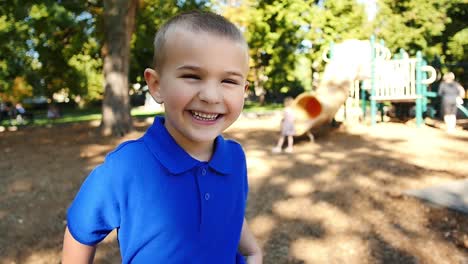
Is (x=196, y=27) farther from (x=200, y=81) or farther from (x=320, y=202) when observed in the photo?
(x=320, y=202)

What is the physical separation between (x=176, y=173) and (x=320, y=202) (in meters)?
3.53

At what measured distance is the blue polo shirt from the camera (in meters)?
1.11

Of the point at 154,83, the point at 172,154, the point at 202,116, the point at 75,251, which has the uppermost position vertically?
the point at 154,83

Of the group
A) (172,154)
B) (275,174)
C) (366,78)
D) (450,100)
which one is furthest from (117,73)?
(172,154)

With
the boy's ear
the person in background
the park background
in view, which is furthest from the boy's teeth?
the person in background

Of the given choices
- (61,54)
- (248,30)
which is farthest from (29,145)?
(248,30)

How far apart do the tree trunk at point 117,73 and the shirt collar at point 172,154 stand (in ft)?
29.1

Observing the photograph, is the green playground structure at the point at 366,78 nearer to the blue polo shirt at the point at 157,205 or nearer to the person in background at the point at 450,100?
the person in background at the point at 450,100

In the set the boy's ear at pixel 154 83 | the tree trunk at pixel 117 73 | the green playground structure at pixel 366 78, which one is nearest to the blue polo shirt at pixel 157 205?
the boy's ear at pixel 154 83

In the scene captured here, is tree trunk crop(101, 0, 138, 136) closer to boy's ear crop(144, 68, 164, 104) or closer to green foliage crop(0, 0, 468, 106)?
green foliage crop(0, 0, 468, 106)

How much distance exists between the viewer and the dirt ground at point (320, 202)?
3.35 metres

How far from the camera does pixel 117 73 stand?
9938 millimetres

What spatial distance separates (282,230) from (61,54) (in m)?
12.1

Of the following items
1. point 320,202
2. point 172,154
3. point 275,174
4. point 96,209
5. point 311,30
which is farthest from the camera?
point 311,30
